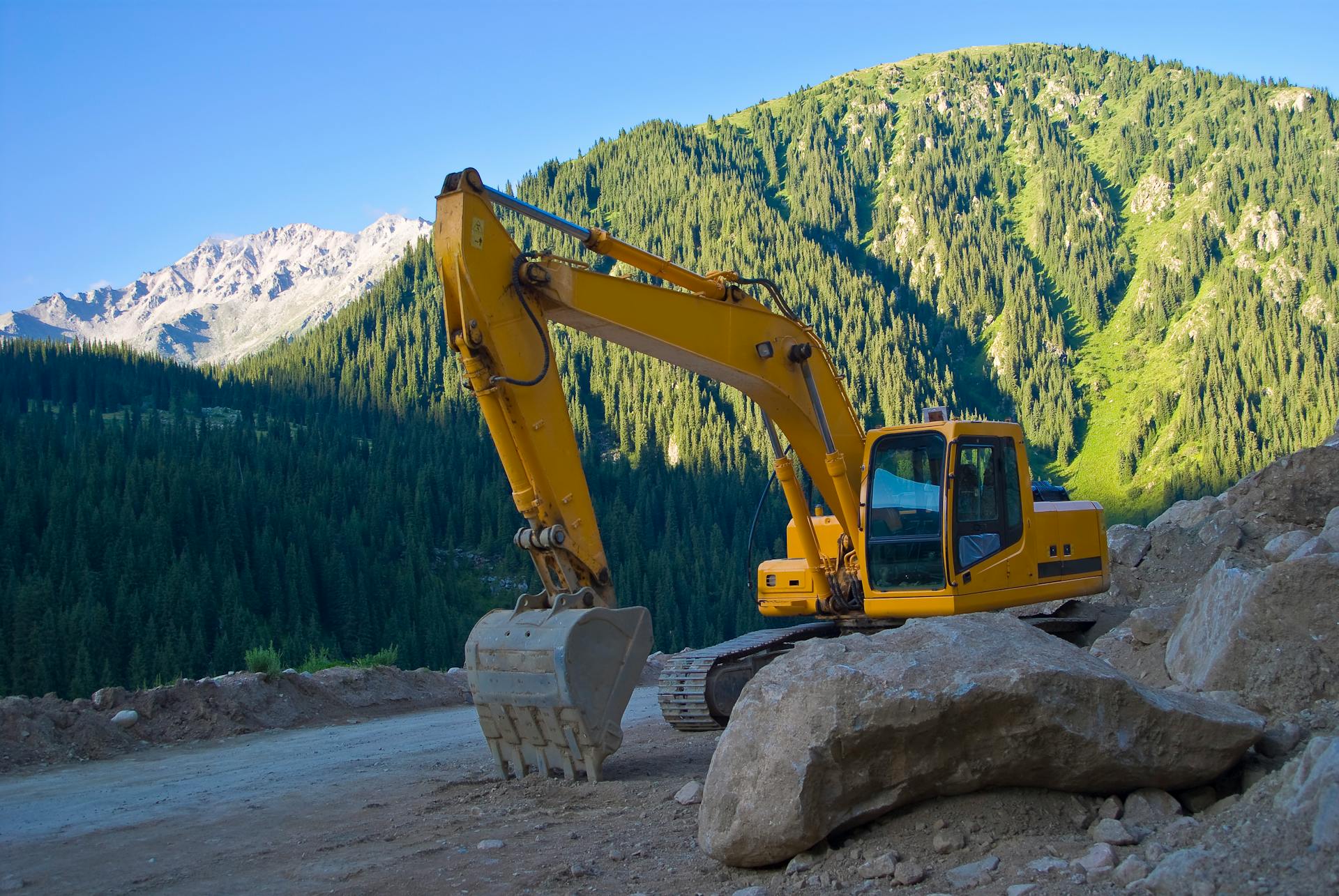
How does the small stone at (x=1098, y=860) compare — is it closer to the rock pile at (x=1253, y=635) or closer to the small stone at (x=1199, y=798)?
the small stone at (x=1199, y=798)

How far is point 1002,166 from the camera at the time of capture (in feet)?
596

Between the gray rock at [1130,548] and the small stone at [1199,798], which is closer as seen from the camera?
the small stone at [1199,798]

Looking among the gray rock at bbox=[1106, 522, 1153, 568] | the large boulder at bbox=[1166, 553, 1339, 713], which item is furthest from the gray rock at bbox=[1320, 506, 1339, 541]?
the large boulder at bbox=[1166, 553, 1339, 713]

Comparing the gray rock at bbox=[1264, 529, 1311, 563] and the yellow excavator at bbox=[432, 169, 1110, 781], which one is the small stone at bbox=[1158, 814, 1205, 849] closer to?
the yellow excavator at bbox=[432, 169, 1110, 781]

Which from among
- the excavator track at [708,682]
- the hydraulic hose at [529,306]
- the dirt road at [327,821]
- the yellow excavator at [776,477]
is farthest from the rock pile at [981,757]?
the excavator track at [708,682]

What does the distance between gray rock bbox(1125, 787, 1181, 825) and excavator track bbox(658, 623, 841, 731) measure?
232 inches

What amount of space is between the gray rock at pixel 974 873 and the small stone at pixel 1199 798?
1.32 meters

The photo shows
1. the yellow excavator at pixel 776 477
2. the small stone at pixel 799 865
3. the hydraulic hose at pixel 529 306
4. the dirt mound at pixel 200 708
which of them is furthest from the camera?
the dirt mound at pixel 200 708

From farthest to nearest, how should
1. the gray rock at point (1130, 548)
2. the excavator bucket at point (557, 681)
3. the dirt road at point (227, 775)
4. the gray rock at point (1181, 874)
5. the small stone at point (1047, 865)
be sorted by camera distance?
the gray rock at point (1130, 548), the dirt road at point (227, 775), the excavator bucket at point (557, 681), the small stone at point (1047, 865), the gray rock at point (1181, 874)

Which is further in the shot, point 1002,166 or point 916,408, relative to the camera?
point 1002,166

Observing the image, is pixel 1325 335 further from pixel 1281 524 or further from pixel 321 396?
pixel 1281 524

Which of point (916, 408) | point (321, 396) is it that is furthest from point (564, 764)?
point (321, 396)

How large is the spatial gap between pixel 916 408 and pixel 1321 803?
117 meters

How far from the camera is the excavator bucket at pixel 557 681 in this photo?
8.64 meters
